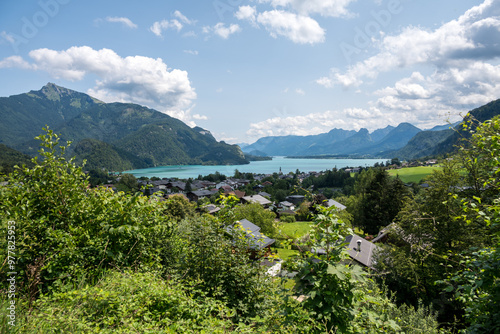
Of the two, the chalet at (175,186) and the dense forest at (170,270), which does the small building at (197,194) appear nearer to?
the chalet at (175,186)

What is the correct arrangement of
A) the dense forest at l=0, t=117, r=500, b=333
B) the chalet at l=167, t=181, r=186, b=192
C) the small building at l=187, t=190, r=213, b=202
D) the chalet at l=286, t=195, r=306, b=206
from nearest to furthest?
the dense forest at l=0, t=117, r=500, b=333
the small building at l=187, t=190, r=213, b=202
the chalet at l=286, t=195, r=306, b=206
the chalet at l=167, t=181, r=186, b=192

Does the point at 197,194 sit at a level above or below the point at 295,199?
above

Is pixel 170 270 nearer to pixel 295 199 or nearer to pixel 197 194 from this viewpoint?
pixel 197 194

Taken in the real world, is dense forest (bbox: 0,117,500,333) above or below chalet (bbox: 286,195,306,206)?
above

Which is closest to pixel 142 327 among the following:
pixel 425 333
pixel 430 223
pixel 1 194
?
pixel 1 194

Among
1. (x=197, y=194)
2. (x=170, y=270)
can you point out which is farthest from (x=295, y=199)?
(x=170, y=270)

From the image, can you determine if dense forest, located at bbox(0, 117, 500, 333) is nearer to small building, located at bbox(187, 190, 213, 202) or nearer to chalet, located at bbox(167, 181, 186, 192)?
small building, located at bbox(187, 190, 213, 202)

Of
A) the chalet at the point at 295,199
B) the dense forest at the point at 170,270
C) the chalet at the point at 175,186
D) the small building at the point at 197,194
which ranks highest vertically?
the dense forest at the point at 170,270

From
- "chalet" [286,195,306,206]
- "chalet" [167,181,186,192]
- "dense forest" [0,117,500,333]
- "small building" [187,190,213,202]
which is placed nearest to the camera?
"dense forest" [0,117,500,333]

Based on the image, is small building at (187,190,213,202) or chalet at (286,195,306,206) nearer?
small building at (187,190,213,202)

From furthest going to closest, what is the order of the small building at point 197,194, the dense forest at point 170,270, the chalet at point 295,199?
the chalet at point 295,199, the small building at point 197,194, the dense forest at point 170,270

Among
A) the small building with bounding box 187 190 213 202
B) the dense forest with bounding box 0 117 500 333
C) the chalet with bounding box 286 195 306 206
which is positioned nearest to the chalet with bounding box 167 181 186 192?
the small building with bounding box 187 190 213 202

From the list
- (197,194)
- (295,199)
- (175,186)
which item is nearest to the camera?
(197,194)

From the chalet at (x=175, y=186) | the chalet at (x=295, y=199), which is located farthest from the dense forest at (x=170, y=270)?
the chalet at (x=175, y=186)
